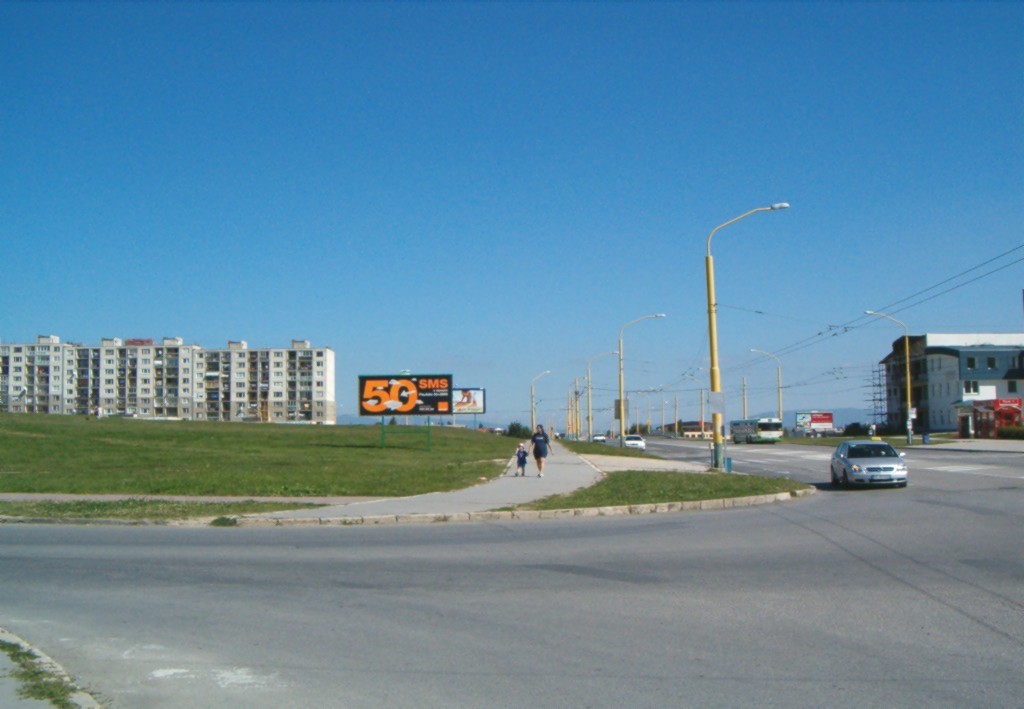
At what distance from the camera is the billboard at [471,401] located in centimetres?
7550

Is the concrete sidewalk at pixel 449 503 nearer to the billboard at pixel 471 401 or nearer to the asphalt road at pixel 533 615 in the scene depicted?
the asphalt road at pixel 533 615

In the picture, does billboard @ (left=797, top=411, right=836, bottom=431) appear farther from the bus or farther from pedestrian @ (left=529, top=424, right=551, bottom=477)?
pedestrian @ (left=529, top=424, right=551, bottom=477)

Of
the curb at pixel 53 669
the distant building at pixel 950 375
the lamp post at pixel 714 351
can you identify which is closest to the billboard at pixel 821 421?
the distant building at pixel 950 375

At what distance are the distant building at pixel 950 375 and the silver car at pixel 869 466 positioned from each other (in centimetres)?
6469

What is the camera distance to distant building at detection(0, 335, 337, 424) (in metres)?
148

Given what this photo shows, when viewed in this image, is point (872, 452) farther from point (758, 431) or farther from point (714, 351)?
point (758, 431)

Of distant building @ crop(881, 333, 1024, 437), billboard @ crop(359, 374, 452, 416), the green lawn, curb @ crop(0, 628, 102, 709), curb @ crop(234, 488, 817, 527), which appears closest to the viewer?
curb @ crop(0, 628, 102, 709)

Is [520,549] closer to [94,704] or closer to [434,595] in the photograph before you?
[434,595]

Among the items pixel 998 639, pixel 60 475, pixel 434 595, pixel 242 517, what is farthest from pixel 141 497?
pixel 998 639

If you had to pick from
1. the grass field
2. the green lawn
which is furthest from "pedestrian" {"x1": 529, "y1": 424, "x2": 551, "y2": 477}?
the grass field

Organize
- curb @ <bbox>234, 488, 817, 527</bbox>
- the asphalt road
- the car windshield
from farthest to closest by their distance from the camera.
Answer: the car windshield < curb @ <bbox>234, 488, 817, 527</bbox> < the asphalt road

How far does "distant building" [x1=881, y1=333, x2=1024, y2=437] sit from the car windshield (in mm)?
64540

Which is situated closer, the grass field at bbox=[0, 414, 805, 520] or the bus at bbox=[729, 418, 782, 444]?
the grass field at bbox=[0, 414, 805, 520]

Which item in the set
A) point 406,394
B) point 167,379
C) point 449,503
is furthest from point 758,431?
point 167,379
